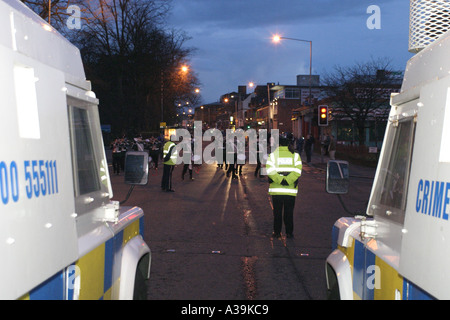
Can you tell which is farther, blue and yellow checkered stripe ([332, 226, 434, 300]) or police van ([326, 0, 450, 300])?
blue and yellow checkered stripe ([332, 226, 434, 300])

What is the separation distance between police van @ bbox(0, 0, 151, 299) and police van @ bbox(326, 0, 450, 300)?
1.54 metres

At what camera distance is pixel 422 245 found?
84.2 inches

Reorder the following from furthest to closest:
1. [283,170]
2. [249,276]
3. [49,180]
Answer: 1. [283,170]
2. [249,276]
3. [49,180]

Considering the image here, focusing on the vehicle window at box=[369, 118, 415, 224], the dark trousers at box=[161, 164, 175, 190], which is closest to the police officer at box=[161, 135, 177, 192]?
the dark trousers at box=[161, 164, 175, 190]

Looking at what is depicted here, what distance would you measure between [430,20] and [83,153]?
7.52 feet

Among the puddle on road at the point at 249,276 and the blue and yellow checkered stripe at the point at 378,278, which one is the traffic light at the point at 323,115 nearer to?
the puddle on road at the point at 249,276

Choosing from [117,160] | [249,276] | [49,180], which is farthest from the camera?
[117,160]

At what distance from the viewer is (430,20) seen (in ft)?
10.4

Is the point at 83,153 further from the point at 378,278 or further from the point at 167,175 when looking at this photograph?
the point at 167,175

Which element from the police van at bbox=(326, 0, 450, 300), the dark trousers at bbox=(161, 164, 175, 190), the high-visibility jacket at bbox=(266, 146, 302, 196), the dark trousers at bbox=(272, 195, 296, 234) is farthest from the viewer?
the dark trousers at bbox=(161, 164, 175, 190)

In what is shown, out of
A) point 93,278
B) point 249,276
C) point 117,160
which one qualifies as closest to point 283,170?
point 249,276

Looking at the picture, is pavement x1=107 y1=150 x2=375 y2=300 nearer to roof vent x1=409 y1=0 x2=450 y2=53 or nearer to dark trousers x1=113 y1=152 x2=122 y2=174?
roof vent x1=409 y1=0 x2=450 y2=53

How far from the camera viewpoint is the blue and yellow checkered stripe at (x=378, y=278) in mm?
2347

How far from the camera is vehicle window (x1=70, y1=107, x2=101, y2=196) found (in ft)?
9.80
